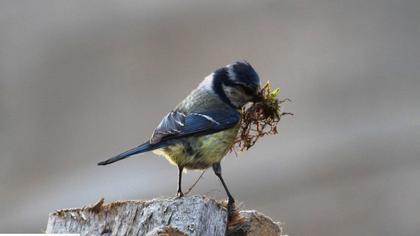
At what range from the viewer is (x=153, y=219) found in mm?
2992

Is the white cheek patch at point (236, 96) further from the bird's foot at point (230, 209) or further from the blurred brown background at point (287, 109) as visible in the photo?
the blurred brown background at point (287, 109)

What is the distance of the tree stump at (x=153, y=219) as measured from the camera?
9.73ft

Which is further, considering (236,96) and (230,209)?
(236,96)

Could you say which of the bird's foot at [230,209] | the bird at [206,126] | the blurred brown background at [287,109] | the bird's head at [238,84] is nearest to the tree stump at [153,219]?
the bird's foot at [230,209]

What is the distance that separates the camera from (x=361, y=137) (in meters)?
8.23

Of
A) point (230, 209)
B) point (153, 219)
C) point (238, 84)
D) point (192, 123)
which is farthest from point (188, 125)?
point (153, 219)

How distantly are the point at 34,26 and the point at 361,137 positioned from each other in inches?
136

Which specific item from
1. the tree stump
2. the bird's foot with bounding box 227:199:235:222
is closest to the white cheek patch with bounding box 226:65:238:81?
the bird's foot with bounding box 227:199:235:222

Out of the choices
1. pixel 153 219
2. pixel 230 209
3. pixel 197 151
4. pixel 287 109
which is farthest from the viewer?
pixel 287 109

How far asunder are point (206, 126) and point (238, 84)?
0.30 m

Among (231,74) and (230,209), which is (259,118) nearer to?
(231,74)

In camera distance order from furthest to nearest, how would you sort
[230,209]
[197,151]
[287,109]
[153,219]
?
1. [287,109]
2. [197,151]
3. [230,209]
4. [153,219]

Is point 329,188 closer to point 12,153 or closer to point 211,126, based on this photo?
point 12,153

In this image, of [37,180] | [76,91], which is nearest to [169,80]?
[76,91]
